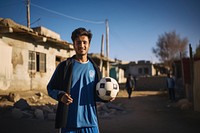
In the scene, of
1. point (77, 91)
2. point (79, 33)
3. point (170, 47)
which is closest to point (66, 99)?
point (77, 91)

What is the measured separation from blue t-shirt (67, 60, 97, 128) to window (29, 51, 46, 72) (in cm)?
974

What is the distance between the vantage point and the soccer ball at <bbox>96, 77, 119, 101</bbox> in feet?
7.32

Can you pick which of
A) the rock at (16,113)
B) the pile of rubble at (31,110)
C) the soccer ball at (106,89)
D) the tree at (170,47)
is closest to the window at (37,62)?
the pile of rubble at (31,110)

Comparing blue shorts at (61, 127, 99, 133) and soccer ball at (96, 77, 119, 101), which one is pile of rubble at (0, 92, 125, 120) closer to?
soccer ball at (96, 77, 119, 101)

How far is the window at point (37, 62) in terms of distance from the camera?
36.9ft

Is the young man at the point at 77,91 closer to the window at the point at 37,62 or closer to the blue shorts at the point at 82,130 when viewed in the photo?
→ the blue shorts at the point at 82,130

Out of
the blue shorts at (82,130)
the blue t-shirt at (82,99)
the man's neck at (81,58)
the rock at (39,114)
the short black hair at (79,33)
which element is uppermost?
the short black hair at (79,33)

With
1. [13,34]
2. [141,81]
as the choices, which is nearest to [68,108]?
[13,34]

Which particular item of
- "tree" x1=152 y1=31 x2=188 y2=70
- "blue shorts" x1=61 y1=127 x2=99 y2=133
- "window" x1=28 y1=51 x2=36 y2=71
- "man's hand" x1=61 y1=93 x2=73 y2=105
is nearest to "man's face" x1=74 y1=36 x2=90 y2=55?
"man's hand" x1=61 y1=93 x2=73 y2=105

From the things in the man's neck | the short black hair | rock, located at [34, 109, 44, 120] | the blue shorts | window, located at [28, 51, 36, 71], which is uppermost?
window, located at [28, 51, 36, 71]

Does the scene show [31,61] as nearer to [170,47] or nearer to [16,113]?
[16,113]

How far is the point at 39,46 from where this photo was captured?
39.0ft

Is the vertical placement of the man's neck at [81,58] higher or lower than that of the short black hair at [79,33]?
lower

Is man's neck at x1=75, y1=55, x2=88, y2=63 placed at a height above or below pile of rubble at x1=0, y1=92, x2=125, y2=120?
above
